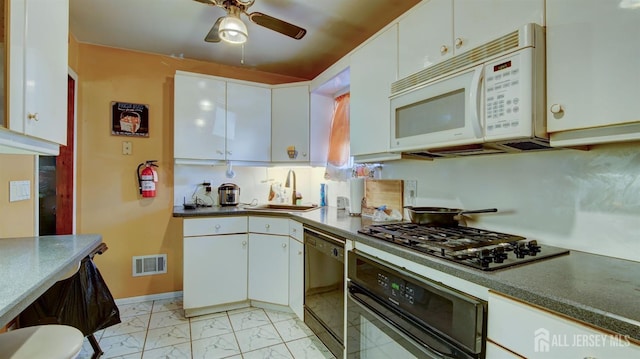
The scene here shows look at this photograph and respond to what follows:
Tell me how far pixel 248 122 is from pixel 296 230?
121cm

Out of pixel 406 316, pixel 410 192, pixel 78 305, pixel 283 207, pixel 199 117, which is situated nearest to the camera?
pixel 406 316

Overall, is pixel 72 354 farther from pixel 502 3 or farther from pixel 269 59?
pixel 269 59

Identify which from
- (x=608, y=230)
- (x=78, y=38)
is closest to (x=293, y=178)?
(x=78, y=38)

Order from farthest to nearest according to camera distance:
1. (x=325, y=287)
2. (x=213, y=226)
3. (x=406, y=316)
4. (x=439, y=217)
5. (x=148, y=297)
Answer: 1. (x=148, y=297)
2. (x=213, y=226)
3. (x=325, y=287)
4. (x=439, y=217)
5. (x=406, y=316)

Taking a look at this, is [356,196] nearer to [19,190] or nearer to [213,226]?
[213,226]

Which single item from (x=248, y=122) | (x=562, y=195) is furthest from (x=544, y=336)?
(x=248, y=122)

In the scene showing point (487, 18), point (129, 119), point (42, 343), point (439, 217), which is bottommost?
point (42, 343)

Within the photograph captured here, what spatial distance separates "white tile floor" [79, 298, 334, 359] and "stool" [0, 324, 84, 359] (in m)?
0.97

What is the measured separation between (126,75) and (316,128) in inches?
71.3

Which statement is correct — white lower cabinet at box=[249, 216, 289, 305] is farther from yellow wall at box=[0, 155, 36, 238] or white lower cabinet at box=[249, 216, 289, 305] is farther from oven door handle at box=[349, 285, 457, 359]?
yellow wall at box=[0, 155, 36, 238]

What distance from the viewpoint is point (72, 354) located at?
1.02m

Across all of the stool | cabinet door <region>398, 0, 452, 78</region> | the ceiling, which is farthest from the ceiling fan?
the stool

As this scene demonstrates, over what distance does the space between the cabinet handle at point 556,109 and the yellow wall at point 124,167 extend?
2893mm

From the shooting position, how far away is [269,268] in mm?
2463
